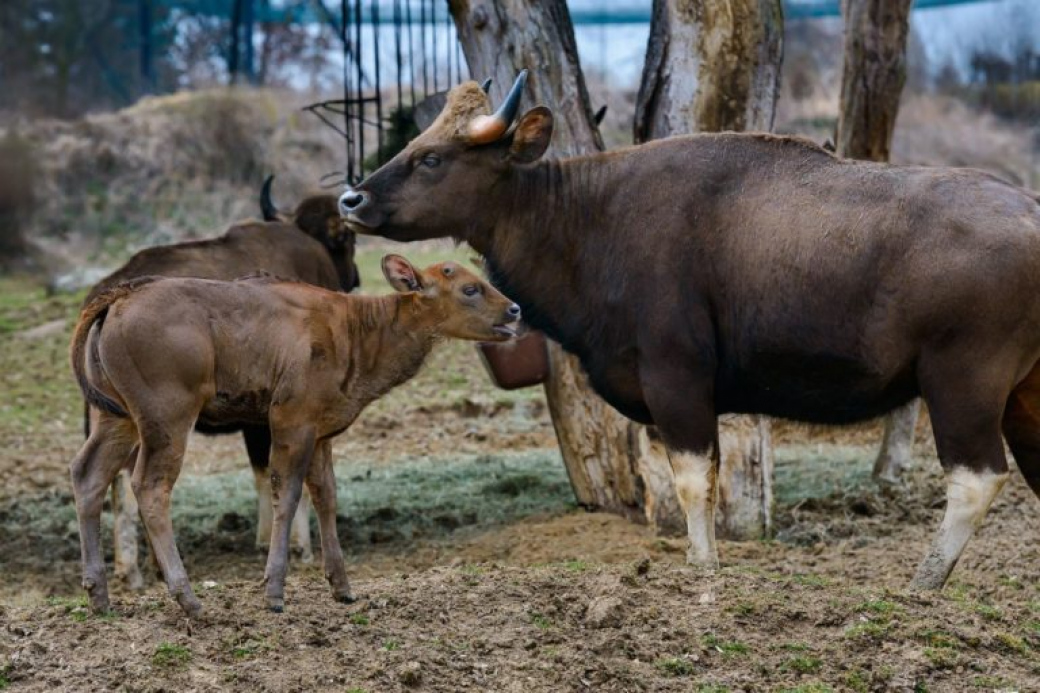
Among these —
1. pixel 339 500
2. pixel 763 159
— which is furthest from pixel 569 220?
pixel 339 500

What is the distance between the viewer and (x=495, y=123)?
8734 mm

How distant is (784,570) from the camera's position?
9.36 meters

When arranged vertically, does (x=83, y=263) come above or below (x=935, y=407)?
below

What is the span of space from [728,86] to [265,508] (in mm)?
4724

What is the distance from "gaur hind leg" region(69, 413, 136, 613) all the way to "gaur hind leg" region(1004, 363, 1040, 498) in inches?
189

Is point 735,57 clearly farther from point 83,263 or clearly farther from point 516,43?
point 83,263

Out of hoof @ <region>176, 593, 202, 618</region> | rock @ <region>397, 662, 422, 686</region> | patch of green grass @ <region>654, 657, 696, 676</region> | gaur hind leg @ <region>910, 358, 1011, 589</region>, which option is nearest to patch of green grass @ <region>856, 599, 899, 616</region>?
gaur hind leg @ <region>910, 358, 1011, 589</region>

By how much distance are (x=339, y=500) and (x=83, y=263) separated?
14.9m

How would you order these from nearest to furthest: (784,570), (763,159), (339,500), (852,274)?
(852,274)
(763,159)
(784,570)
(339,500)

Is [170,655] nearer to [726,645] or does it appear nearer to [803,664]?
[726,645]

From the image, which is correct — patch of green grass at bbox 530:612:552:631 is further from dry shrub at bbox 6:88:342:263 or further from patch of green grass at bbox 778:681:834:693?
dry shrub at bbox 6:88:342:263

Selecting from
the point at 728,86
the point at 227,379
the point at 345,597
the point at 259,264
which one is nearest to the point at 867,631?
the point at 345,597

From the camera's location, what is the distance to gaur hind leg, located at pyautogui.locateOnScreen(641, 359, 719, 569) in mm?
8289

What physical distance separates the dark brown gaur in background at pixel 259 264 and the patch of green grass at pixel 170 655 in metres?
3.60
